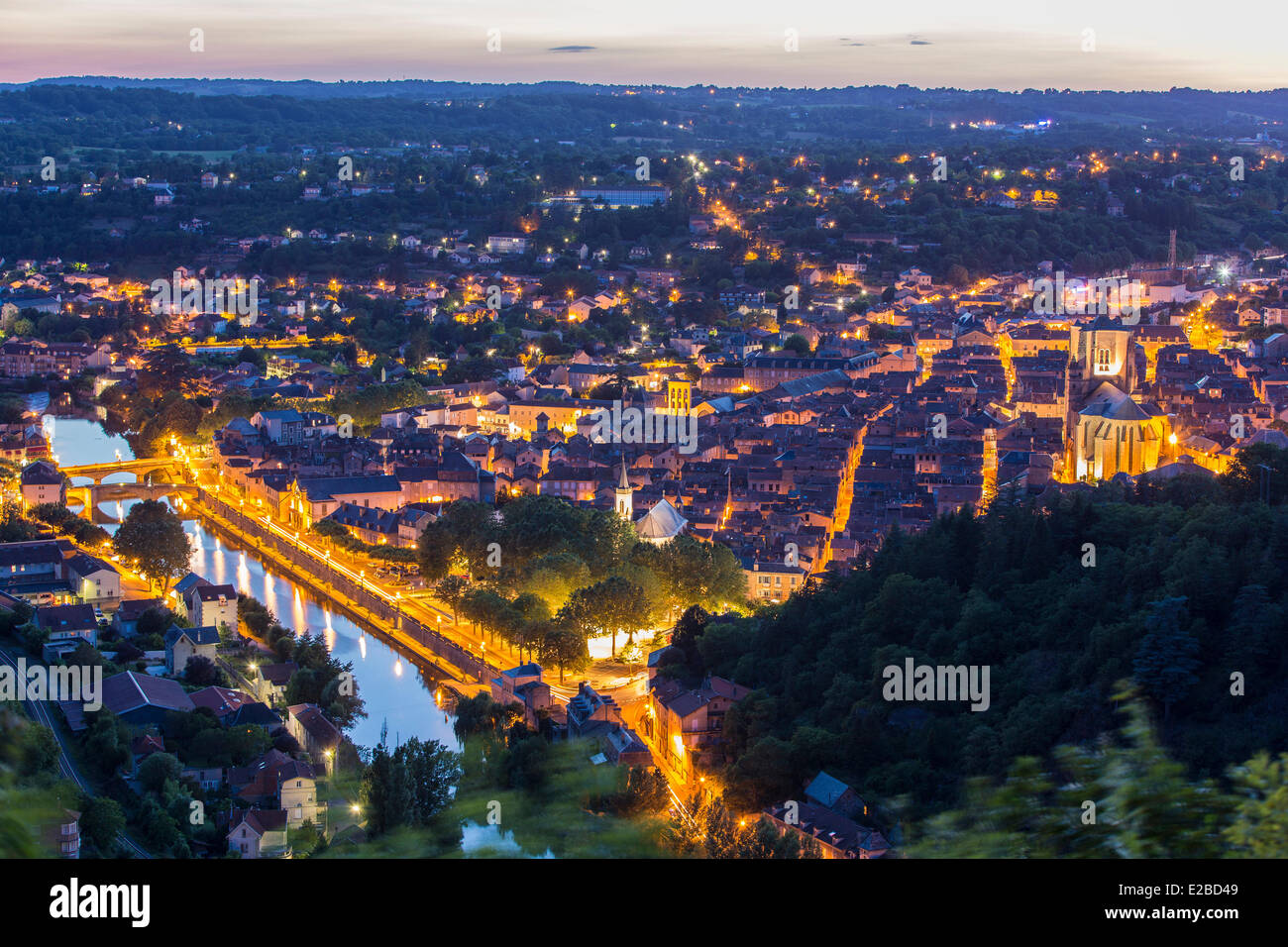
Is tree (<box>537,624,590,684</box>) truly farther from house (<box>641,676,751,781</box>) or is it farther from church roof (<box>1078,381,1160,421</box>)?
church roof (<box>1078,381,1160,421</box>)

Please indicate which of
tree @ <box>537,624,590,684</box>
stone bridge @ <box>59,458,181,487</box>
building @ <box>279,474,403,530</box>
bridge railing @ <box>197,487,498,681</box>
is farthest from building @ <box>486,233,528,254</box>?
tree @ <box>537,624,590,684</box>

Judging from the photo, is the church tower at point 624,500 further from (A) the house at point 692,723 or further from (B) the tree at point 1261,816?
(B) the tree at point 1261,816

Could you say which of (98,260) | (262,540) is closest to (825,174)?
(98,260)

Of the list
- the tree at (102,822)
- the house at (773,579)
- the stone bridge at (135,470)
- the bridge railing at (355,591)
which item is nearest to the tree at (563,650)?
the bridge railing at (355,591)

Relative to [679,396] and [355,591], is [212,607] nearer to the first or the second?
[355,591]

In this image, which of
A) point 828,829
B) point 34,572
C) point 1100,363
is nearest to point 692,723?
point 828,829
